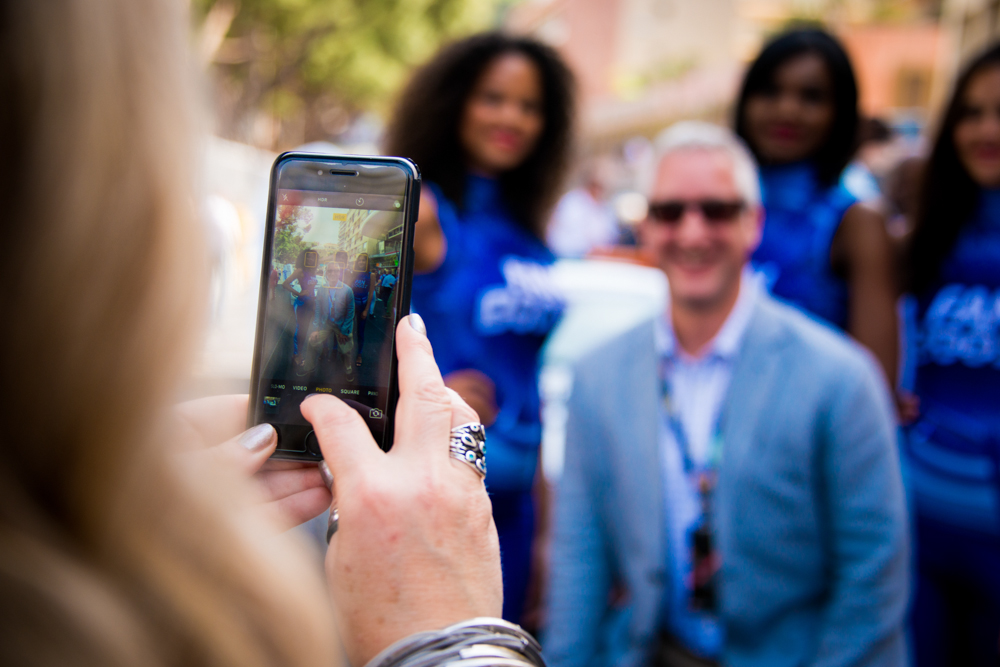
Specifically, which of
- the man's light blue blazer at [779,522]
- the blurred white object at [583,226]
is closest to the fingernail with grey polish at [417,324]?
the man's light blue blazer at [779,522]

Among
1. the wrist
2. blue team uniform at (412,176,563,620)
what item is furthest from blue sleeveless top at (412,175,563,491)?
the wrist

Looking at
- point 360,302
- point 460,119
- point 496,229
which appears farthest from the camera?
point 460,119

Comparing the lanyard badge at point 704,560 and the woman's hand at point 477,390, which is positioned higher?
the woman's hand at point 477,390

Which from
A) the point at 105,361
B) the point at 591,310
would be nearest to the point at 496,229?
the point at 105,361

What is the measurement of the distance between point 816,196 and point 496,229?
142 cm

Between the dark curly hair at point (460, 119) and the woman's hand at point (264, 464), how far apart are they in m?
1.96

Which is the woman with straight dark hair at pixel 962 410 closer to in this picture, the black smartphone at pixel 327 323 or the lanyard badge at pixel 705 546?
the lanyard badge at pixel 705 546

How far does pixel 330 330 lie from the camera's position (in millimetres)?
1090

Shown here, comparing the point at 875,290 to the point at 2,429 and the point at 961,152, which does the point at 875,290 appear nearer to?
the point at 961,152

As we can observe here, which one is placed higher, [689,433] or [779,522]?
[689,433]

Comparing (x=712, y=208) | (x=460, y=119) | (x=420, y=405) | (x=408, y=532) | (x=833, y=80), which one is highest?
(x=833, y=80)

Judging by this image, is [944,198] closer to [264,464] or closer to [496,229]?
[496,229]

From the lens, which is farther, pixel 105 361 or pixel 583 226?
pixel 583 226

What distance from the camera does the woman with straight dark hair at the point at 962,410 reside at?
2572 millimetres
